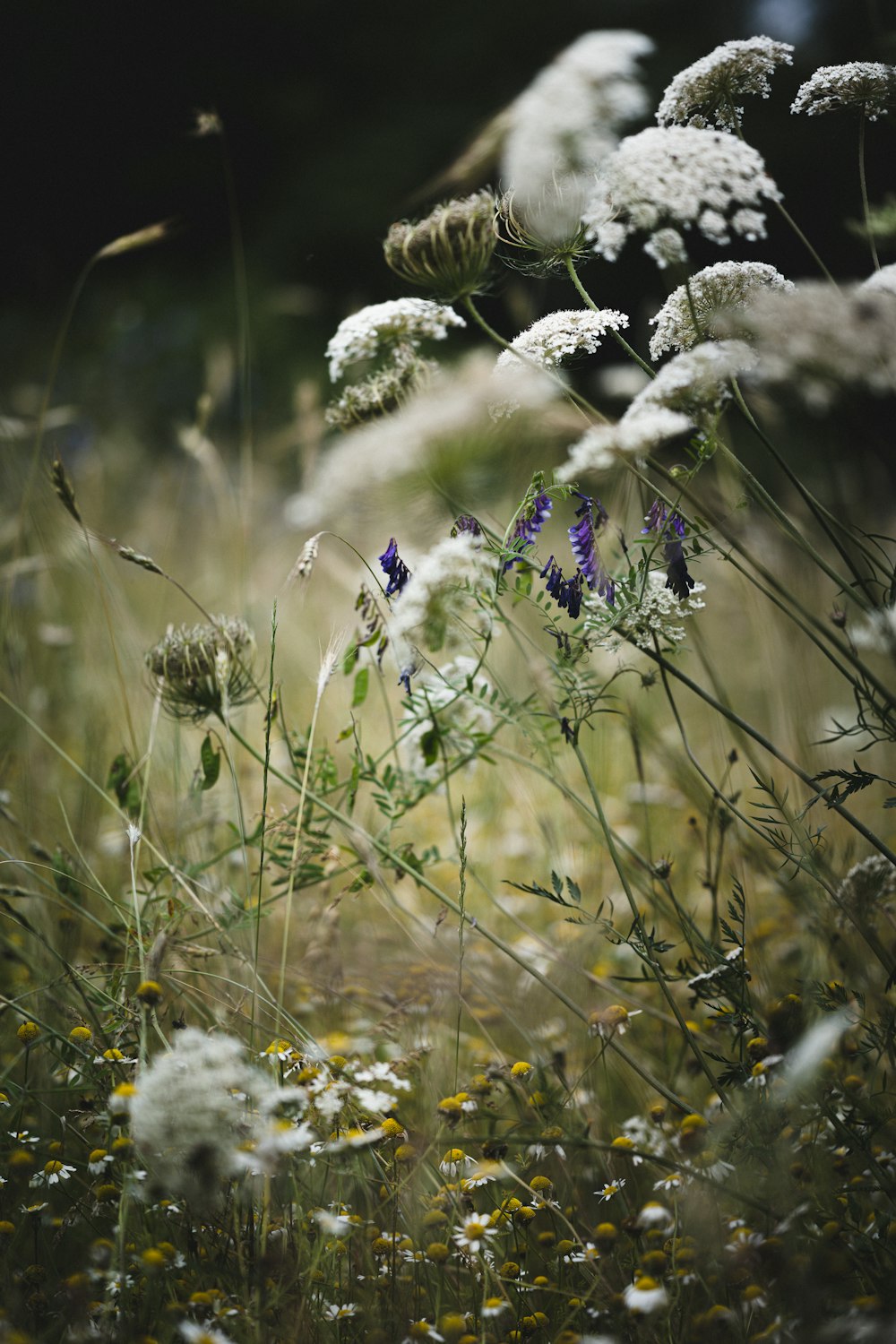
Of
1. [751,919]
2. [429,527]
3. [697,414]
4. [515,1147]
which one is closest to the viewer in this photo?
[697,414]

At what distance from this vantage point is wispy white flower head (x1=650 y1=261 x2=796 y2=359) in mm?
1072

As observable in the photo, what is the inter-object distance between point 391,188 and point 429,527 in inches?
356

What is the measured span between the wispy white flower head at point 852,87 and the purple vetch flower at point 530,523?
1.92 ft

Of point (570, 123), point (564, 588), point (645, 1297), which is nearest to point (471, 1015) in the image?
point (645, 1297)

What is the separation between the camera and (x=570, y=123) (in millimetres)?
1028

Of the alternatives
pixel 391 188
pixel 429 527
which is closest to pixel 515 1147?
pixel 429 527

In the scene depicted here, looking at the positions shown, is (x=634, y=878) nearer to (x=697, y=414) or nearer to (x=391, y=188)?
(x=697, y=414)

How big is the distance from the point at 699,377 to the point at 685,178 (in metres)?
0.21

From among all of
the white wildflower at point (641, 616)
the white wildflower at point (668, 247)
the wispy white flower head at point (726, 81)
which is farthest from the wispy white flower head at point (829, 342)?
the wispy white flower head at point (726, 81)

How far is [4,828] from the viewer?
1536 millimetres

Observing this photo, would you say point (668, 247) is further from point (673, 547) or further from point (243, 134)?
point (243, 134)

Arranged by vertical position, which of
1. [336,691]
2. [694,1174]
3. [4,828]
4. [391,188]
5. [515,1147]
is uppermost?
[391,188]

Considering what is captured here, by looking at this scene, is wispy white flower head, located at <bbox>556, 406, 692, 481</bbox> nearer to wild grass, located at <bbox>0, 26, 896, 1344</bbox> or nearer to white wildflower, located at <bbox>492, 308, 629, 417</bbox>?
wild grass, located at <bbox>0, 26, 896, 1344</bbox>

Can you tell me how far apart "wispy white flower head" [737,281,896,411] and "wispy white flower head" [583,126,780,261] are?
15cm
